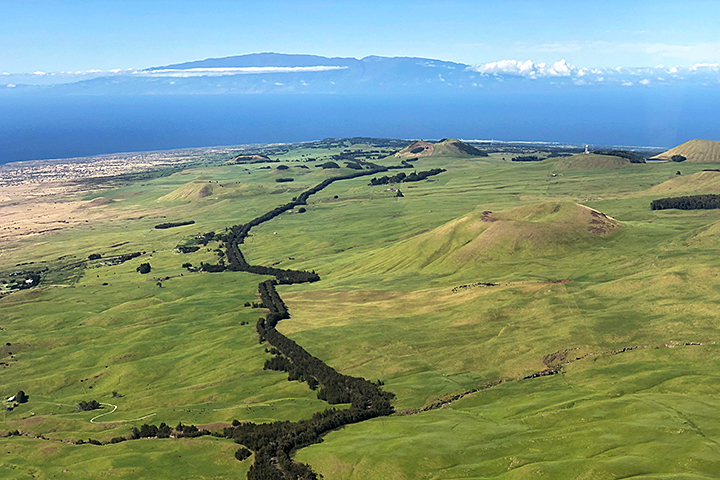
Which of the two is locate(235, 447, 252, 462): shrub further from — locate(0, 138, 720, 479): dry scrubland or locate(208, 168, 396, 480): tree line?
locate(0, 138, 720, 479): dry scrubland

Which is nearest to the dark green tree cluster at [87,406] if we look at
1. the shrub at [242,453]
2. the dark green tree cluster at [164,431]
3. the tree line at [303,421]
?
the dark green tree cluster at [164,431]

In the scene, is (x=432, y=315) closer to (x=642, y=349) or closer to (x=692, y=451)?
(x=642, y=349)

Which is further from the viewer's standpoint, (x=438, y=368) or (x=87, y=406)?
(x=438, y=368)

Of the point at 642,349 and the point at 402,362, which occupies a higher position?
the point at 642,349

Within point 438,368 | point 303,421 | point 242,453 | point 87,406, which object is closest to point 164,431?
point 242,453

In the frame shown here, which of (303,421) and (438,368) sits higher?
(438,368)

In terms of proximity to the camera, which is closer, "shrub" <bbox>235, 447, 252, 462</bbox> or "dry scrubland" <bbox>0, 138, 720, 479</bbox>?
"dry scrubland" <bbox>0, 138, 720, 479</bbox>

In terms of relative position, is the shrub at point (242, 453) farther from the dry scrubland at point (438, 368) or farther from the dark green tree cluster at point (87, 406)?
the dark green tree cluster at point (87, 406)

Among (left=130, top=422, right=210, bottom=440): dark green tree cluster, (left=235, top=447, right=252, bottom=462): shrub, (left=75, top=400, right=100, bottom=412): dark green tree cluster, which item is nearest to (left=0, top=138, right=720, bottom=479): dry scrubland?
(left=235, top=447, right=252, bottom=462): shrub

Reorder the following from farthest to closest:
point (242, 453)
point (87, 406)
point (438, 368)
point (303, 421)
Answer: point (438, 368) < point (87, 406) < point (303, 421) < point (242, 453)

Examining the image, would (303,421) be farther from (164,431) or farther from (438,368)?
(438,368)

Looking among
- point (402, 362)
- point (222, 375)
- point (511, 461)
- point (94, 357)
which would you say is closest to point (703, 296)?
point (402, 362)
